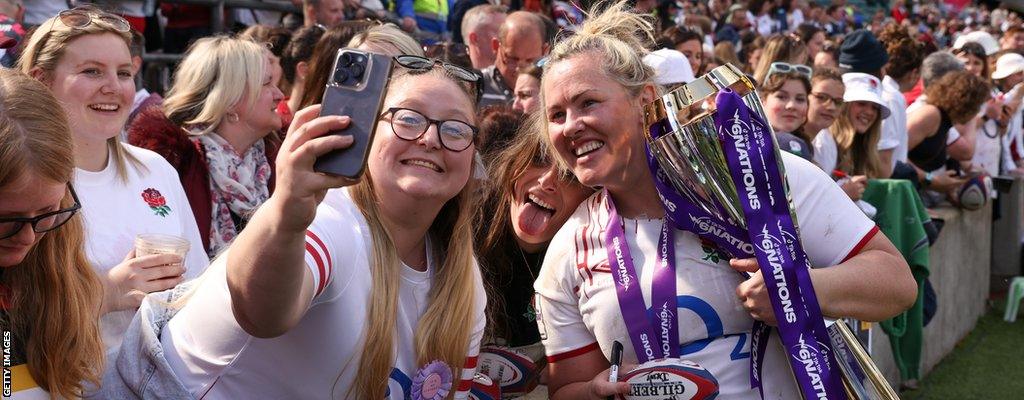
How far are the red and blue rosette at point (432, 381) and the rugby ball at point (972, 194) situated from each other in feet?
20.5

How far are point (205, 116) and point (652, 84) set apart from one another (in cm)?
208

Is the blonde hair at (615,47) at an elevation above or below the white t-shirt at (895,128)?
above

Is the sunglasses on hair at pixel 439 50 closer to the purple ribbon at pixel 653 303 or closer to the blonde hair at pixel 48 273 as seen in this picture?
the purple ribbon at pixel 653 303

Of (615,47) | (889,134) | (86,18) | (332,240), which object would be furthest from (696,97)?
(889,134)

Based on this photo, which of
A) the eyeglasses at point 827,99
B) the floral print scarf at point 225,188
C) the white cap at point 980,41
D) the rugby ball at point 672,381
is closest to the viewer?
the rugby ball at point 672,381

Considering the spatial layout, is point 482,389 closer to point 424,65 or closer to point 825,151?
point 424,65

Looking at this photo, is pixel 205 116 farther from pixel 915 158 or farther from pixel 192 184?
pixel 915 158

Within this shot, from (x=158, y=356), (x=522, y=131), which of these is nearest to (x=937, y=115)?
(x=522, y=131)

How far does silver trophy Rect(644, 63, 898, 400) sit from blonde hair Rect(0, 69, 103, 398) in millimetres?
1433

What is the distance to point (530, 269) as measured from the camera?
11.5 feet

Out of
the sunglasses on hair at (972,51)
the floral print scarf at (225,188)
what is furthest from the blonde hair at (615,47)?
the sunglasses on hair at (972,51)

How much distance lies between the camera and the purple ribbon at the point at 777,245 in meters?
2.71

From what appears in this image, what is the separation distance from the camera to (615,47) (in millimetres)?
3100

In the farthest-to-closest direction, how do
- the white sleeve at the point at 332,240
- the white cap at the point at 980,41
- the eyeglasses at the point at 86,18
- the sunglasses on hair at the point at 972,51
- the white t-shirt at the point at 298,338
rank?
the white cap at the point at 980,41 → the sunglasses on hair at the point at 972,51 → the eyeglasses at the point at 86,18 → the white t-shirt at the point at 298,338 → the white sleeve at the point at 332,240
